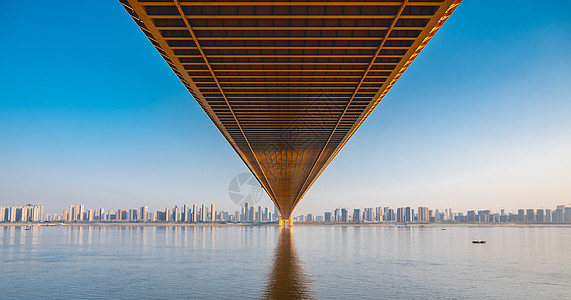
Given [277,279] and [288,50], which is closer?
[288,50]

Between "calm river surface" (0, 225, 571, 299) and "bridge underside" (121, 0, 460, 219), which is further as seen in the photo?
"calm river surface" (0, 225, 571, 299)

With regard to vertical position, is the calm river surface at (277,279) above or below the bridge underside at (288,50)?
below

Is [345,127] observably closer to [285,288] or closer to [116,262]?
[285,288]

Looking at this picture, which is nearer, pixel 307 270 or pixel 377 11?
pixel 377 11

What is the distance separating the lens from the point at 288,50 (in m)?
22.3

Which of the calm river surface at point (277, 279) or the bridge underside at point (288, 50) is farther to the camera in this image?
the calm river surface at point (277, 279)

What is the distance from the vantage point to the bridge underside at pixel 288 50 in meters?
18.2

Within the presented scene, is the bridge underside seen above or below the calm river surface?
above

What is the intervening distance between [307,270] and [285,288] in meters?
8.59

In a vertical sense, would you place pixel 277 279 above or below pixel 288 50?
below

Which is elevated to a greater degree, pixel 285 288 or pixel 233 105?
pixel 233 105

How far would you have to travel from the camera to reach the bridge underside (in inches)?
718

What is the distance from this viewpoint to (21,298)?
72.9 ft

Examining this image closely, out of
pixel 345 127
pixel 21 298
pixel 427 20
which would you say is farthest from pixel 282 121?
pixel 21 298
